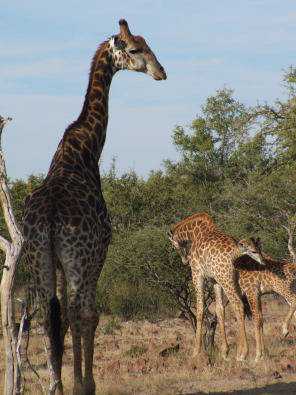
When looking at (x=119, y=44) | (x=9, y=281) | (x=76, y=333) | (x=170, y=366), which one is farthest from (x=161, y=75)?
(x=170, y=366)

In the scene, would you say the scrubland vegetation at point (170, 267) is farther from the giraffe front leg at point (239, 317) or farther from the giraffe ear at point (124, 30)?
the giraffe ear at point (124, 30)

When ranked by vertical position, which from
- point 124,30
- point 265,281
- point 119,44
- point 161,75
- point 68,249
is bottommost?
point 68,249

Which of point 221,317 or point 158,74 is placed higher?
point 158,74

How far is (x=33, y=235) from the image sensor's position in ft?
28.9

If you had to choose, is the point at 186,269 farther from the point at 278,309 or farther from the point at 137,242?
the point at 278,309

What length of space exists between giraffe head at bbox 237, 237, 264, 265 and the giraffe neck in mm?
4470

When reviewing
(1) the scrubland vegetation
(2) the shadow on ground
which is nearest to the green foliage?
(1) the scrubland vegetation

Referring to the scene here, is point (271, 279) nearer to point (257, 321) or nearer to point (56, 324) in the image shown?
point (257, 321)

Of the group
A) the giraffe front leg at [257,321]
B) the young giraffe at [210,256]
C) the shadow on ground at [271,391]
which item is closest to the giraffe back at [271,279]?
the giraffe front leg at [257,321]

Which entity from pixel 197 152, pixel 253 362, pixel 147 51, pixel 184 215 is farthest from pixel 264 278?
pixel 197 152

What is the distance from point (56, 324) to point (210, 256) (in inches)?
251

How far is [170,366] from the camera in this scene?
Result: 13.1 metres

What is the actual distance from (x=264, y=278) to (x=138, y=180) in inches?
745

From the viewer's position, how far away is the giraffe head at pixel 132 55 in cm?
1063
